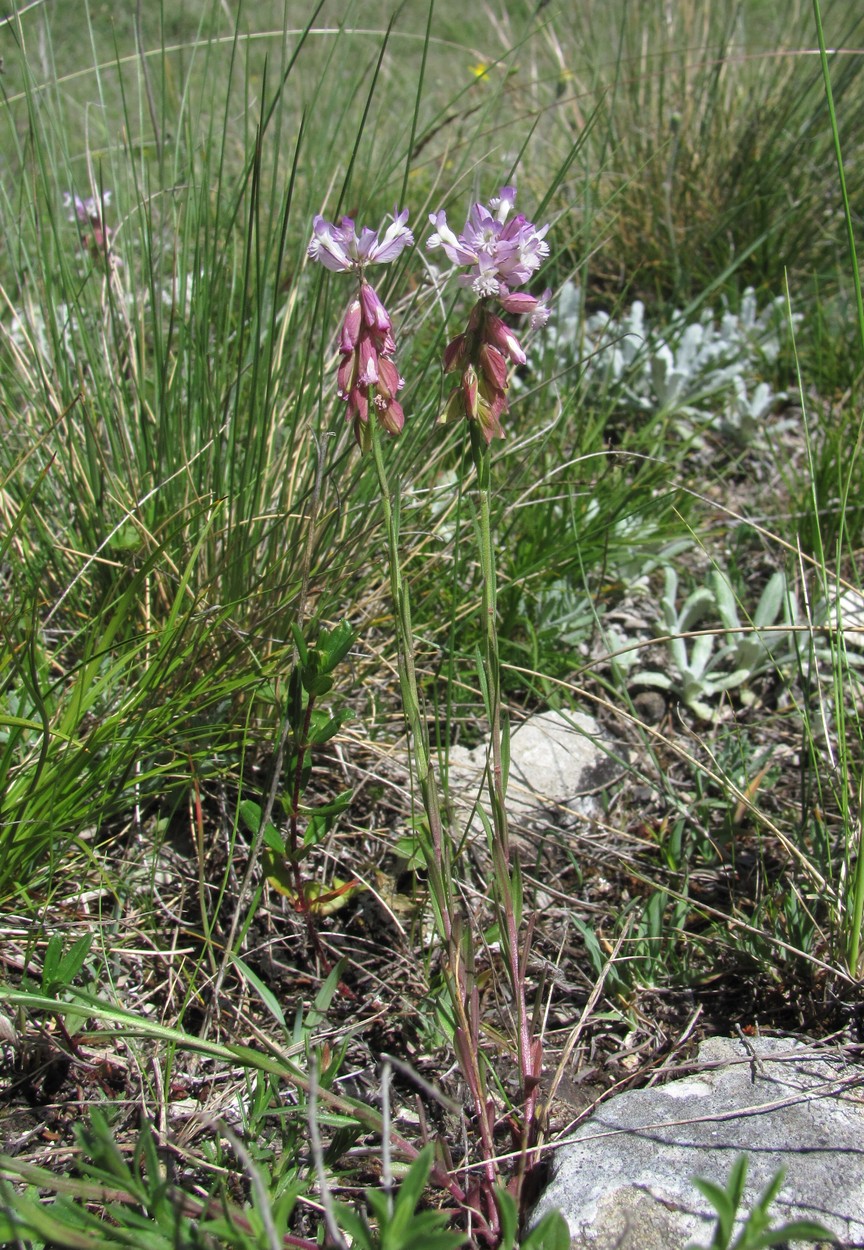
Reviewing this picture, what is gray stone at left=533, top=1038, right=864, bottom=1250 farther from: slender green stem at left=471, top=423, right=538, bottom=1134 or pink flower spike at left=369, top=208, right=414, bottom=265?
pink flower spike at left=369, top=208, right=414, bottom=265

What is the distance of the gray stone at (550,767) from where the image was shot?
1664 mm

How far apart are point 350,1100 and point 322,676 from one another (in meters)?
0.51

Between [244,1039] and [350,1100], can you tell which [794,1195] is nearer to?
[350,1100]

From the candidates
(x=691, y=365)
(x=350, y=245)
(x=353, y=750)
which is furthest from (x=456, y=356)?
(x=691, y=365)

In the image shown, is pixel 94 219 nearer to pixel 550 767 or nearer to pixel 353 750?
pixel 353 750

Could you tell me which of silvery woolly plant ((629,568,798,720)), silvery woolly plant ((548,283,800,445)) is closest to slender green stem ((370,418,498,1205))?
silvery woolly plant ((629,568,798,720))

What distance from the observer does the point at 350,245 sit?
3.23 ft

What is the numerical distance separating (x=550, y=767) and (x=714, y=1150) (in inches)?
30.8

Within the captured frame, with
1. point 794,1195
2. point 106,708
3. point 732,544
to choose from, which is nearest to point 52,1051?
point 106,708

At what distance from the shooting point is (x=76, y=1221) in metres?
0.89

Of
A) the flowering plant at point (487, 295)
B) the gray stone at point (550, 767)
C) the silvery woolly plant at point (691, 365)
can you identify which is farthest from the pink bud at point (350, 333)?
the silvery woolly plant at point (691, 365)

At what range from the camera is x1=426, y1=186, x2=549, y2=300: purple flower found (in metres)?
0.97

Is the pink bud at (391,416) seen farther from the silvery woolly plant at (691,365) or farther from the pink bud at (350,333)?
the silvery woolly plant at (691,365)

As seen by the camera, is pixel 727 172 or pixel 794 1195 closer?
pixel 794 1195
